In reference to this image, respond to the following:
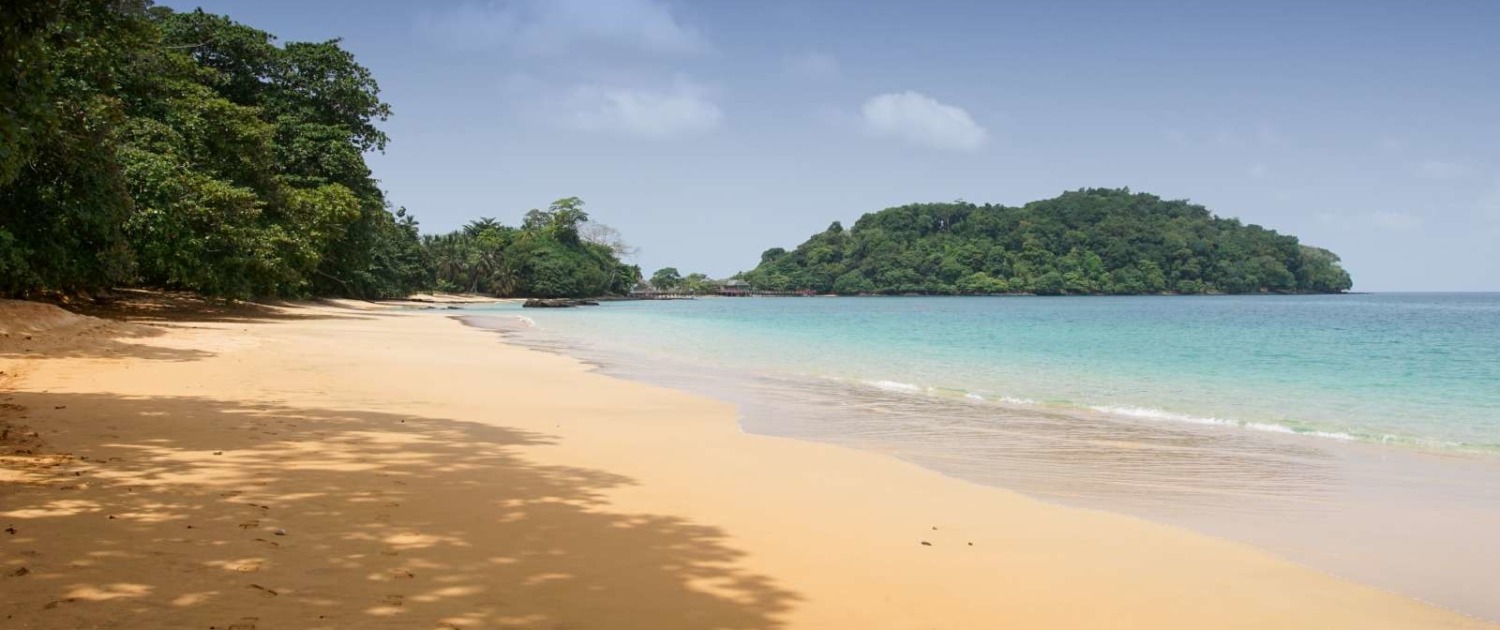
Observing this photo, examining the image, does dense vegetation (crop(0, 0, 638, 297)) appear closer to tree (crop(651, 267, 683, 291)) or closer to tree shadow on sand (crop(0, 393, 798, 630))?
tree shadow on sand (crop(0, 393, 798, 630))

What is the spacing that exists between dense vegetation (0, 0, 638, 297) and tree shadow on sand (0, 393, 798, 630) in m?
3.02

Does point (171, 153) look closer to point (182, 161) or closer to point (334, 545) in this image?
point (182, 161)

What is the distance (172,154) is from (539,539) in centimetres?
2317

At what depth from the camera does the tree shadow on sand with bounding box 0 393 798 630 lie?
345 centimetres

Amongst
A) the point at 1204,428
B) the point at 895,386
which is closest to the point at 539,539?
the point at 1204,428

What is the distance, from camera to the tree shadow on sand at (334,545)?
345 cm

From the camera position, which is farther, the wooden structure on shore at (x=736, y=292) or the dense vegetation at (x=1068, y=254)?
the wooden structure on shore at (x=736, y=292)

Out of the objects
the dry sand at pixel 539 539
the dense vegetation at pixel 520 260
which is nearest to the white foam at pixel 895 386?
the dry sand at pixel 539 539

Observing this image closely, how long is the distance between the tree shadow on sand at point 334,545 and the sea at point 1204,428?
3.59 m

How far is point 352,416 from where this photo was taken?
891cm

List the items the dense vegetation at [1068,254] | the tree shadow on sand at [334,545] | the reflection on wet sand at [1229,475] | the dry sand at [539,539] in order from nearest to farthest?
1. the tree shadow on sand at [334,545]
2. the dry sand at [539,539]
3. the reflection on wet sand at [1229,475]
4. the dense vegetation at [1068,254]

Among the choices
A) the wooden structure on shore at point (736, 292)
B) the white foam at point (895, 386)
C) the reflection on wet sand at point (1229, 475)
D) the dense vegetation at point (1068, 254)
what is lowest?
the white foam at point (895, 386)

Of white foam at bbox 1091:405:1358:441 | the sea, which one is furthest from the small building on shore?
white foam at bbox 1091:405:1358:441

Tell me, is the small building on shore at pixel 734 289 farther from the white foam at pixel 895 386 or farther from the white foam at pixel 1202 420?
the white foam at pixel 1202 420
